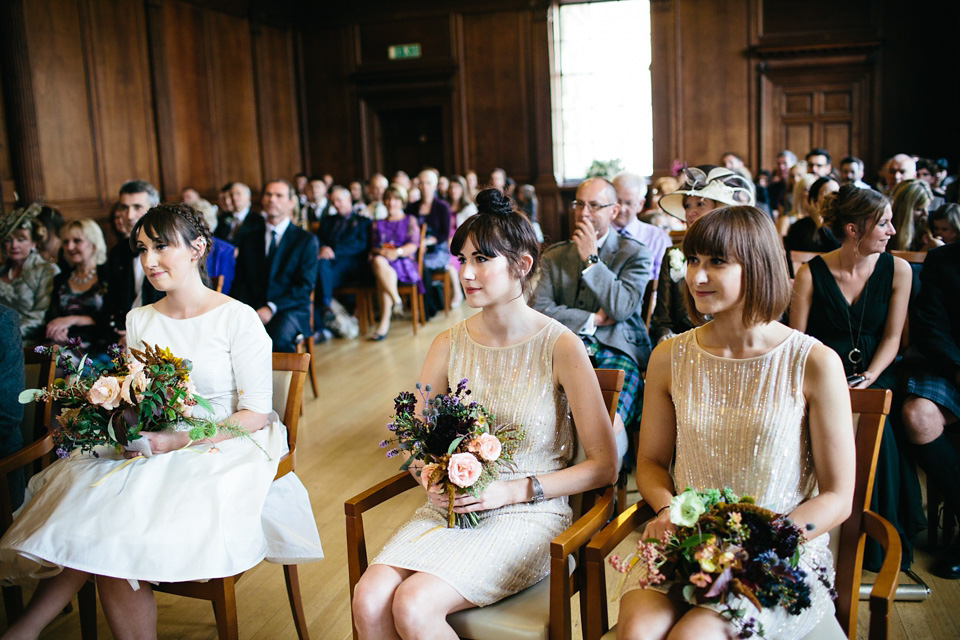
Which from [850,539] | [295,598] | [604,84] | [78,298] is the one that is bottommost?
[295,598]

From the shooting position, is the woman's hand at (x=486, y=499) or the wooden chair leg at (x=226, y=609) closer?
the woman's hand at (x=486, y=499)

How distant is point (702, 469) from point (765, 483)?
0.15m

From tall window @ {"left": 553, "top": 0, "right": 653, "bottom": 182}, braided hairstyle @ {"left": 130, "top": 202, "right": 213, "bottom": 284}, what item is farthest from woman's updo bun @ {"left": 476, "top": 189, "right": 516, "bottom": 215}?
tall window @ {"left": 553, "top": 0, "right": 653, "bottom": 182}

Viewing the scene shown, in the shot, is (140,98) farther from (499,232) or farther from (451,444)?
(451,444)

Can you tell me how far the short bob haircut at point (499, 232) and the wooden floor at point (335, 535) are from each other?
4.14 ft

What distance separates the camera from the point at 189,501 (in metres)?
2.11

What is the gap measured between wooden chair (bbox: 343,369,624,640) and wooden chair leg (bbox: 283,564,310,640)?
54 cm

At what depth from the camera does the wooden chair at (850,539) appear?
1722mm

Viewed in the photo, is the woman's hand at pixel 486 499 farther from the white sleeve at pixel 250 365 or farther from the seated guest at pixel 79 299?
the seated guest at pixel 79 299

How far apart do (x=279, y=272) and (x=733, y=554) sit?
14.2ft

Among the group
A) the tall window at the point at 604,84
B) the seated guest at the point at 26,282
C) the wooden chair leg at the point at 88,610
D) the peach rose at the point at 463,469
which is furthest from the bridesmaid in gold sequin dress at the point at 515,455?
the tall window at the point at 604,84

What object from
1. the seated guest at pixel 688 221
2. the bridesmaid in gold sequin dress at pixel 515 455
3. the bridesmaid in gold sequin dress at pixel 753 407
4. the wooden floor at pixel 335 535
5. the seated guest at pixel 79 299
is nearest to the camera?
the bridesmaid in gold sequin dress at pixel 753 407

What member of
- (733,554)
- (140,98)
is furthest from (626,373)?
(140,98)

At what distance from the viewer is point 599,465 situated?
2039 millimetres
